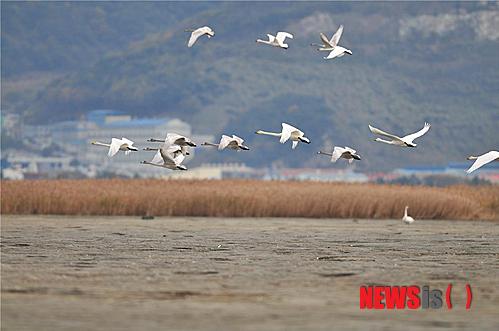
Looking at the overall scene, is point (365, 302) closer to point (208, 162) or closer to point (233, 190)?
point (233, 190)

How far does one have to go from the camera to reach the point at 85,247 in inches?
993

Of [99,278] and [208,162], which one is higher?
[208,162]

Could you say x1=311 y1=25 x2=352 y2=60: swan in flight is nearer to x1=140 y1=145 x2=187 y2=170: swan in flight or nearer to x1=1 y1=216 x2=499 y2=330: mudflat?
x1=140 y1=145 x2=187 y2=170: swan in flight

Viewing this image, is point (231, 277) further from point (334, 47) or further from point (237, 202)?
point (237, 202)

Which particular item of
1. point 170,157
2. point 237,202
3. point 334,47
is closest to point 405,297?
point 170,157

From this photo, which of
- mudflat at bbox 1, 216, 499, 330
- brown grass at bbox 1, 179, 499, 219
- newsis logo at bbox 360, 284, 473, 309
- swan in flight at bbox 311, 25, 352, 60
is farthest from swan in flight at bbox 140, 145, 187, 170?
brown grass at bbox 1, 179, 499, 219

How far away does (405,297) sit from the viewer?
1684 cm

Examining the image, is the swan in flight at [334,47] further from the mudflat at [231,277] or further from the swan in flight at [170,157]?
the mudflat at [231,277]

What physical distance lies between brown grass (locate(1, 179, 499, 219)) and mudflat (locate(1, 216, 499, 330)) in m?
9.78

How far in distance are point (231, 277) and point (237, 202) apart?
23.9 m

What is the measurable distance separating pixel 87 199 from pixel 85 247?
1755 centimetres

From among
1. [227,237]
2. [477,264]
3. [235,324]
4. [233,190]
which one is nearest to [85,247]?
[227,237]

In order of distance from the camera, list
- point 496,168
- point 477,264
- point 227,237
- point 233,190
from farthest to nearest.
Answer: point 496,168 < point 233,190 < point 227,237 < point 477,264

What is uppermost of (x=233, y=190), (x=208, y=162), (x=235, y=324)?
(x=208, y=162)
